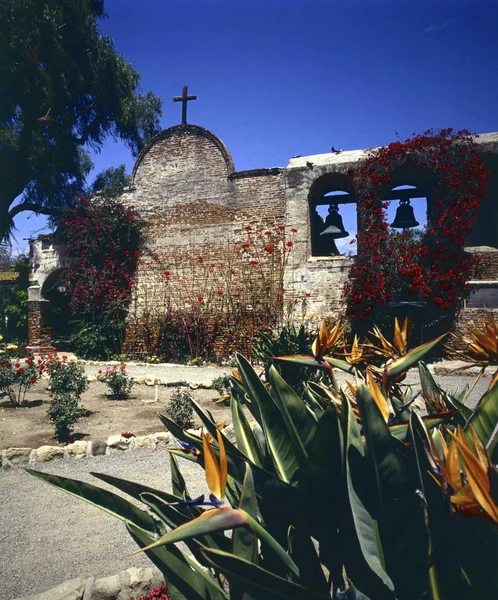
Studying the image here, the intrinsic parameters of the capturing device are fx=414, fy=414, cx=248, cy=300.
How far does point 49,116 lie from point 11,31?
2973mm

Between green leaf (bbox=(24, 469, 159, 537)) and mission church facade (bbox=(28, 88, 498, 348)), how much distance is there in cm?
960

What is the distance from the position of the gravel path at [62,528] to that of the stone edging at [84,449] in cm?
10

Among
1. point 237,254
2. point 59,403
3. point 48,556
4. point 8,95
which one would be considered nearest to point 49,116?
point 8,95

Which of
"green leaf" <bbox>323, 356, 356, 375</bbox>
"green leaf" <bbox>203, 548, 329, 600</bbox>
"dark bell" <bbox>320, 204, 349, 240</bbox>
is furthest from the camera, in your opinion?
"dark bell" <bbox>320, 204, 349, 240</bbox>

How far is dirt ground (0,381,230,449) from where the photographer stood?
17.1ft

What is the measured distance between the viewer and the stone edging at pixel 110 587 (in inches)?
81.7

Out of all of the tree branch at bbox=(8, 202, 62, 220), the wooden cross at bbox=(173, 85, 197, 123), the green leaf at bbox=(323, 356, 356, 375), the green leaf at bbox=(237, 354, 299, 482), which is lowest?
the green leaf at bbox=(237, 354, 299, 482)

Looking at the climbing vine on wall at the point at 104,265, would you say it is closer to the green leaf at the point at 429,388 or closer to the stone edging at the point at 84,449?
the stone edging at the point at 84,449

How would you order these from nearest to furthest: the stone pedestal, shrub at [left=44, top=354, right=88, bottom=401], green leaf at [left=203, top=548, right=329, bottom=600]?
1. green leaf at [left=203, top=548, right=329, bottom=600]
2. shrub at [left=44, top=354, right=88, bottom=401]
3. the stone pedestal

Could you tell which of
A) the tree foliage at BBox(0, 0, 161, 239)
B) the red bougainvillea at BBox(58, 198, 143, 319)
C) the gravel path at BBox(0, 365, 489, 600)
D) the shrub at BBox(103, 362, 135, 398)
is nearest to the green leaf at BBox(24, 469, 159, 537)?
the gravel path at BBox(0, 365, 489, 600)

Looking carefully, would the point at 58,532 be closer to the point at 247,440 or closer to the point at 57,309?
the point at 247,440

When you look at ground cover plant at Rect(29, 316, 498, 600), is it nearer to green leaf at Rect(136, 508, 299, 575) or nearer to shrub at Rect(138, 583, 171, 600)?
green leaf at Rect(136, 508, 299, 575)

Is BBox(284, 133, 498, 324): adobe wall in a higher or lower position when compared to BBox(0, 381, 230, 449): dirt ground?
higher

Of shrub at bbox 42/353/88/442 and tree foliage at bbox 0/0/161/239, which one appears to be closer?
shrub at bbox 42/353/88/442
